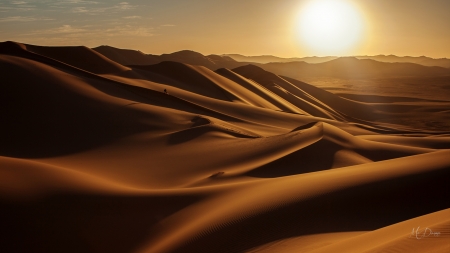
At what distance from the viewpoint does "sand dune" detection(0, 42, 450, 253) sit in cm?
667

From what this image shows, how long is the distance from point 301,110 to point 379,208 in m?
26.5

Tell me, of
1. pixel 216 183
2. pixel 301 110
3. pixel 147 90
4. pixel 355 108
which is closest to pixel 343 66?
pixel 355 108

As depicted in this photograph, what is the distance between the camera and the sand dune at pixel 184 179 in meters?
6.67

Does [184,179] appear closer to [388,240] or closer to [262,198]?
[262,198]

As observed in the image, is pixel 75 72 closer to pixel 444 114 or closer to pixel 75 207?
pixel 75 207

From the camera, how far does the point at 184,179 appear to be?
11.0 m

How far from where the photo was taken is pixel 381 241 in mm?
5188

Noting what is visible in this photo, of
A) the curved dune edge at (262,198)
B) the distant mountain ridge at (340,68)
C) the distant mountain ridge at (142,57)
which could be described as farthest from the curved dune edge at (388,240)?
the distant mountain ridge at (340,68)
